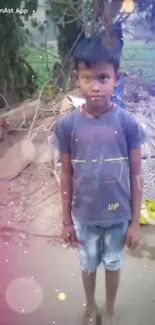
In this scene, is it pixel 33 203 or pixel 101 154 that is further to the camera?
pixel 33 203

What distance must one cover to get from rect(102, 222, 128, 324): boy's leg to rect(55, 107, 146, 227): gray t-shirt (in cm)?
5

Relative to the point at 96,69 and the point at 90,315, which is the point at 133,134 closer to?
the point at 96,69

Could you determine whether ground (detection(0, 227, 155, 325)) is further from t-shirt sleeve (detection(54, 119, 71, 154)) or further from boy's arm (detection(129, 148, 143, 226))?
t-shirt sleeve (detection(54, 119, 71, 154))

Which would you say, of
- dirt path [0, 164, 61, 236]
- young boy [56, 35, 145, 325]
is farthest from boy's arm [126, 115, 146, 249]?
dirt path [0, 164, 61, 236]

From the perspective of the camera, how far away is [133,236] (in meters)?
0.91

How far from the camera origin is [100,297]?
97cm

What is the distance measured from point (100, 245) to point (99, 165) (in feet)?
0.54

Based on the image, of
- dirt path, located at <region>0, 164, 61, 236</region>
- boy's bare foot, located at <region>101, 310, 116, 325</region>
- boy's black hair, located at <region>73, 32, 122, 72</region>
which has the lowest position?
boy's bare foot, located at <region>101, 310, 116, 325</region>

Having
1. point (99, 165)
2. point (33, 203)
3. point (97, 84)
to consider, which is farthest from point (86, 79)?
point (33, 203)

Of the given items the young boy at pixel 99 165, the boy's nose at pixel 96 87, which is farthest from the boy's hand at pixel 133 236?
the boy's nose at pixel 96 87

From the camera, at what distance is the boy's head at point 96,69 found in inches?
31.9

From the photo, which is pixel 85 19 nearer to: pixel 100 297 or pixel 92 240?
pixel 92 240

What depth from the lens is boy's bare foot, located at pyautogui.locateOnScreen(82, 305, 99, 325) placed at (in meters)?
0.97

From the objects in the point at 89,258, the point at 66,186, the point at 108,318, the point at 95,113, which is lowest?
the point at 108,318
